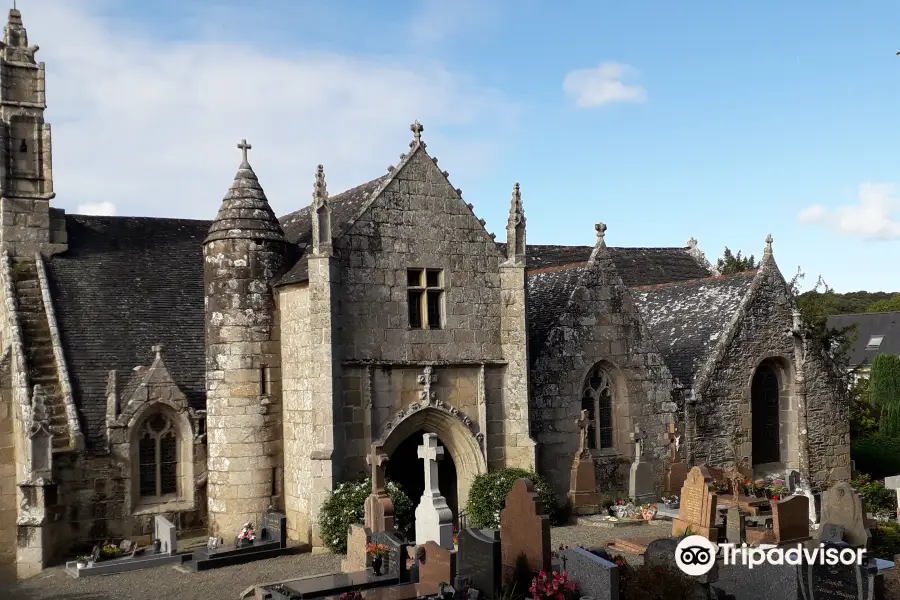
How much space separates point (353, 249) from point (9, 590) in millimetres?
8843

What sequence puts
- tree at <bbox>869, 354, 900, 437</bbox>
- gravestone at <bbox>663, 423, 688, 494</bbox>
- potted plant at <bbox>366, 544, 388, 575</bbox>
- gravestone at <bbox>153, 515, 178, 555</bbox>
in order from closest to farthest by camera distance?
potted plant at <bbox>366, 544, 388, 575</bbox> < gravestone at <bbox>153, 515, 178, 555</bbox> < gravestone at <bbox>663, 423, 688, 494</bbox> < tree at <bbox>869, 354, 900, 437</bbox>

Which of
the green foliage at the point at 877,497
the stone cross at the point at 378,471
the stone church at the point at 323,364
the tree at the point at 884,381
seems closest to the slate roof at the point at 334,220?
the stone church at the point at 323,364

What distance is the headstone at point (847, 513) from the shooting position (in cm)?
1392

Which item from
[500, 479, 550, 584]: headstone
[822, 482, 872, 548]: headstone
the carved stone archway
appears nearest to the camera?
[500, 479, 550, 584]: headstone

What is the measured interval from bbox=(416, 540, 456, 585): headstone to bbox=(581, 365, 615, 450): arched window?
24.9ft

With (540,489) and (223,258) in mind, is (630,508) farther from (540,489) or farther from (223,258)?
(223,258)

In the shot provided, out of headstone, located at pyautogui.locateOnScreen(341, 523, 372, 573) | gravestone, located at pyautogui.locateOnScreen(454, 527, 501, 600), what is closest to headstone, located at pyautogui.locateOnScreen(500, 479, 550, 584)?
gravestone, located at pyautogui.locateOnScreen(454, 527, 501, 600)

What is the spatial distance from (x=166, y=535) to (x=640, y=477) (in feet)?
34.4

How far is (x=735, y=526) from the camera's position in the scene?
1655 cm

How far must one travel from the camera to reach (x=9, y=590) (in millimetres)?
16156

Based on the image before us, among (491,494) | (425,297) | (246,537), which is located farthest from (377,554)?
(425,297)

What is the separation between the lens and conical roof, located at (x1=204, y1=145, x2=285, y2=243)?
18297mm

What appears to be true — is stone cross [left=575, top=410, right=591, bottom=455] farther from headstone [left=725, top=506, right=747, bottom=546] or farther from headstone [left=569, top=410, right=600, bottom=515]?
headstone [left=725, top=506, right=747, bottom=546]

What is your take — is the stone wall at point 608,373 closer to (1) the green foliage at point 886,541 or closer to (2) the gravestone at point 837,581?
(1) the green foliage at point 886,541
